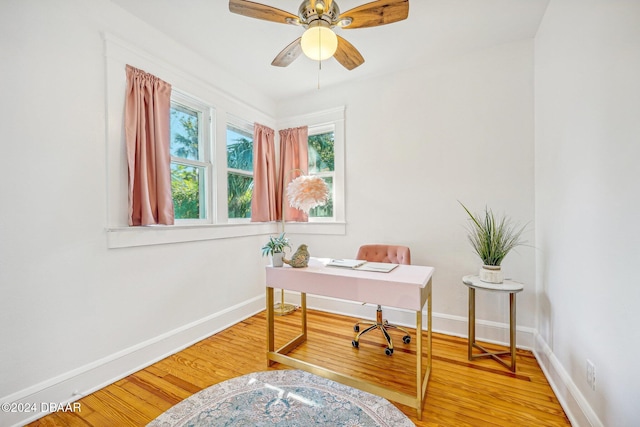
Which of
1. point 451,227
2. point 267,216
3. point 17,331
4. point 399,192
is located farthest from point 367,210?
point 17,331

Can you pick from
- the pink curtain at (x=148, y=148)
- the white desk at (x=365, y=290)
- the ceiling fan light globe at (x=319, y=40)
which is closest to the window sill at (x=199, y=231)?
the pink curtain at (x=148, y=148)

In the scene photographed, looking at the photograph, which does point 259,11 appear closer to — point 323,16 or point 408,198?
point 323,16

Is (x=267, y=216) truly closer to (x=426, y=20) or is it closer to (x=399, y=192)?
(x=399, y=192)

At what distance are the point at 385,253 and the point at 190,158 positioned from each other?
2.26 metres

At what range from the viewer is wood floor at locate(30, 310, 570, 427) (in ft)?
5.38

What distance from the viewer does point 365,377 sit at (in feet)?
6.66

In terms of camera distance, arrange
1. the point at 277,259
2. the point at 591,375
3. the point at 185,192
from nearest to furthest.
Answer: the point at 591,375, the point at 277,259, the point at 185,192

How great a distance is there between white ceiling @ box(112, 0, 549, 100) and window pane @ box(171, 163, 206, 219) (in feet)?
3.94

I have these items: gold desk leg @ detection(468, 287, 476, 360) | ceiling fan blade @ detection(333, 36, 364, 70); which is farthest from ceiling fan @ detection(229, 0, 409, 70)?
gold desk leg @ detection(468, 287, 476, 360)

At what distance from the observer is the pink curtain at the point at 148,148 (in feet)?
6.91

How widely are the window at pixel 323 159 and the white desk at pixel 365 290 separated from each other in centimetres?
139

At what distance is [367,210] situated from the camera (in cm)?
322

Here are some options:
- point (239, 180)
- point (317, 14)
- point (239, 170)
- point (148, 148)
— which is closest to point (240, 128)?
point (239, 170)

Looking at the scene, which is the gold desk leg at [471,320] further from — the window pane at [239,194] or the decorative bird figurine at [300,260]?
the window pane at [239,194]
